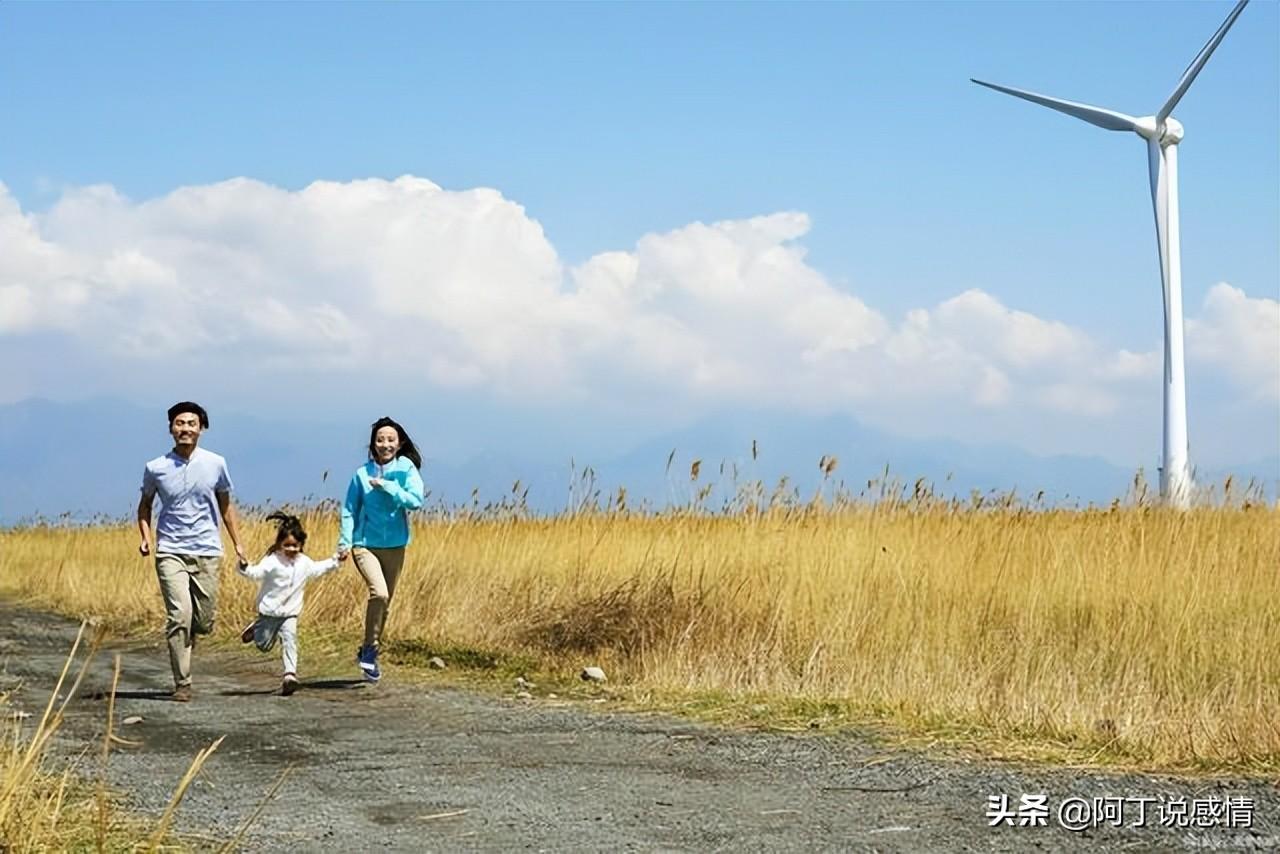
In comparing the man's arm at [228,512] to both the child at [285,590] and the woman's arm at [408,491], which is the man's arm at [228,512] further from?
the woman's arm at [408,491]

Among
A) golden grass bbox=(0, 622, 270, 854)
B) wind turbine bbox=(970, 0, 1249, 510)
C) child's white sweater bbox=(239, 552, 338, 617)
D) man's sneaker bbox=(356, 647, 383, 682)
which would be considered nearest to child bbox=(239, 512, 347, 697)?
child's white sweater bbox=(239, 552, 338, 617)

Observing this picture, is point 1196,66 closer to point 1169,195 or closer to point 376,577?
point 1169,195

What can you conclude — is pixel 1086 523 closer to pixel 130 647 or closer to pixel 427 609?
pixel 427 609

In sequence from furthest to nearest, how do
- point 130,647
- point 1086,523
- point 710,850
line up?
point 130,647
point 1086,523
point 710,850

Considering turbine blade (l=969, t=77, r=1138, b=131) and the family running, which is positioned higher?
turbine blade (l=969, t=77, r=1138, b=131)

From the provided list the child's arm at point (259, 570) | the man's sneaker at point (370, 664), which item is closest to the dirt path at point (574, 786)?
the child's arm at point (259, 570)

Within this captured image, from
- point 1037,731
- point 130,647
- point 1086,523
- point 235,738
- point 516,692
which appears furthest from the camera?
point 130,647

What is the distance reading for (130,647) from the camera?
14148mm

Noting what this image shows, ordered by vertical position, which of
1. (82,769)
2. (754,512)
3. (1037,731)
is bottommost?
(82,769)

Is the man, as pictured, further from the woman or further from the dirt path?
the woman

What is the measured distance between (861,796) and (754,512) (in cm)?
736

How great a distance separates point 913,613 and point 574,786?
172 inches

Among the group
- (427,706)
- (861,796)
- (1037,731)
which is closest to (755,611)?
(427,706)

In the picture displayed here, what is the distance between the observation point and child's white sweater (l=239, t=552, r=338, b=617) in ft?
34.2
